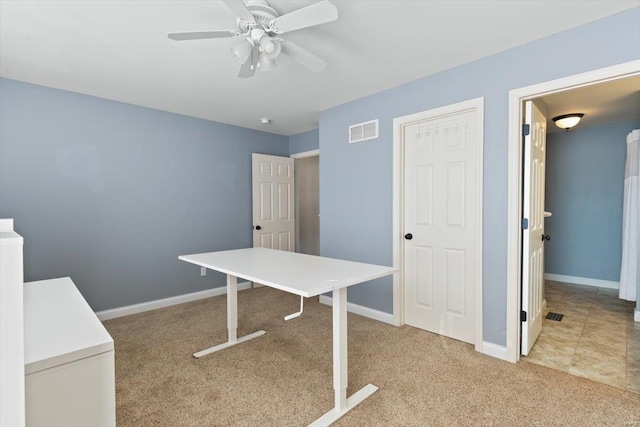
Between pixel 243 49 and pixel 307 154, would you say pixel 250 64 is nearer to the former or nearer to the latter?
pixel 243 49

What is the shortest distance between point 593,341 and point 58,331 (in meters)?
3.83

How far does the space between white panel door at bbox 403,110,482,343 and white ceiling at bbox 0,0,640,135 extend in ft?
1.94

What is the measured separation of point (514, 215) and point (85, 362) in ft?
8.71

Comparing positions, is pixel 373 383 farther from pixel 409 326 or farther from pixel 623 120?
pixel 623 120

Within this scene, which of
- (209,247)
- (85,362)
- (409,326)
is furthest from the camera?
(209,247)

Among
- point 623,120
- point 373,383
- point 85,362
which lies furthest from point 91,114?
point 623,120

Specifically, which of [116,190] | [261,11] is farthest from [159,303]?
[261,11]

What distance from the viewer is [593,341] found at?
2.77 m

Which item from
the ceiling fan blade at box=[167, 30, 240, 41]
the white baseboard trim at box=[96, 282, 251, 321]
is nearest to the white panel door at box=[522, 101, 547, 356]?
the ceiling fan blade at box=[167, 30, 240, 41]

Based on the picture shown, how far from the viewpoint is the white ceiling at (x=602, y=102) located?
118 inches

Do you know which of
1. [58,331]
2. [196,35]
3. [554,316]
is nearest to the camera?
[58,331]

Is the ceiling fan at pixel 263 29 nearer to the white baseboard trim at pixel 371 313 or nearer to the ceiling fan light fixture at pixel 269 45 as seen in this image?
the ceiling fan light fixture at pixel 269 45

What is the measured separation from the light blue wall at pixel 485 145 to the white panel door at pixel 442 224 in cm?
15

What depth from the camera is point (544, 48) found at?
2225 millimetres
